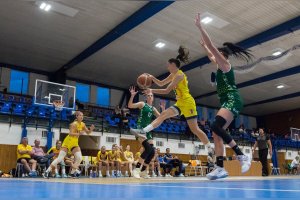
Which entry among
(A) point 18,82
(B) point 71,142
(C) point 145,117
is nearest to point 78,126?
(B) point 71,142

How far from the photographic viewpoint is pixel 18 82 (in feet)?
62.8

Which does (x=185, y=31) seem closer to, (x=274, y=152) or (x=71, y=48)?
(x=71, y=48)

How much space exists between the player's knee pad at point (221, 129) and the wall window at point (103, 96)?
18.8 m

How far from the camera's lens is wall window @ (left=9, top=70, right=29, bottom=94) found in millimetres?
18812

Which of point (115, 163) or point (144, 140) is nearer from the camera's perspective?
point (144, 140)

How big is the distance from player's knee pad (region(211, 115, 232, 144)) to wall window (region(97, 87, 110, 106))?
18.8 metres

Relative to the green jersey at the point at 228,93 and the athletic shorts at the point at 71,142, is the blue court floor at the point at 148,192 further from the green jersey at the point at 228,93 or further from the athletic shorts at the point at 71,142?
the athletic shorts at the point at 71,142

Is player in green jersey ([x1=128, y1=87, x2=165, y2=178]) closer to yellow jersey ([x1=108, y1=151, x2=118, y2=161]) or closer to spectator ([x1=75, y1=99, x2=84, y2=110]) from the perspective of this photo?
yellow jersey ([x1=108, y1=151, x2=118, y2=161])

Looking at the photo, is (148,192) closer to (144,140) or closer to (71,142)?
(144,140)

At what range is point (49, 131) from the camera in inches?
521

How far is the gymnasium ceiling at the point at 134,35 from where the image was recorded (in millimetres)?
11945

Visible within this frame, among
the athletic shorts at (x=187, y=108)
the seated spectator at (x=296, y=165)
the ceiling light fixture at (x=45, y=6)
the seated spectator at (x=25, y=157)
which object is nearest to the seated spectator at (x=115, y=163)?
the seated spectator at (x=25, y=157)

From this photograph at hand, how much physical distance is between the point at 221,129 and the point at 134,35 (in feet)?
35.7

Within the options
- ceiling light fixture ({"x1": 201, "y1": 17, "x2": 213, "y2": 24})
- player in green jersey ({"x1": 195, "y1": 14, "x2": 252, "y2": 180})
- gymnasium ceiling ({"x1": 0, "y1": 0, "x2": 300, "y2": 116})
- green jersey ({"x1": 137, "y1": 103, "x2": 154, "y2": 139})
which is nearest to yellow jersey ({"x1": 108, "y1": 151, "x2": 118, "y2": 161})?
gymnasium ceiling ({"x1": 0, "y1": 0, "x2": 300, "y2": 116})
